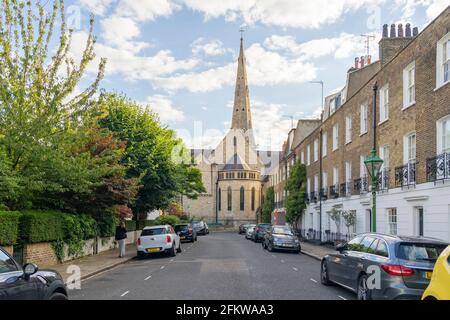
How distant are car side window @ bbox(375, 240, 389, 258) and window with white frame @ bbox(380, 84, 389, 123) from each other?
1267 centimetres

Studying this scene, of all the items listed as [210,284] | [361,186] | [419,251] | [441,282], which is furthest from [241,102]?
[441,282]

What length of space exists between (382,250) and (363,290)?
969 mm

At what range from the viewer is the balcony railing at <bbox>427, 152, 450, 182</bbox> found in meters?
14.5

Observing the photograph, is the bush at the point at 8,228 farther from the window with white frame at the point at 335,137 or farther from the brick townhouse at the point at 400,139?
the window with white frame at the point at 335,137

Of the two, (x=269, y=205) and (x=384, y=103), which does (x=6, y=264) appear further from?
(x=269, y=205)

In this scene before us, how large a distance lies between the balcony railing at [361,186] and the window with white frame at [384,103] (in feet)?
11.7

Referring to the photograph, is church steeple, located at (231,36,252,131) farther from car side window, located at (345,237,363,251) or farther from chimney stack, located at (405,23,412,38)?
car side window, located at (345,237,363,251)

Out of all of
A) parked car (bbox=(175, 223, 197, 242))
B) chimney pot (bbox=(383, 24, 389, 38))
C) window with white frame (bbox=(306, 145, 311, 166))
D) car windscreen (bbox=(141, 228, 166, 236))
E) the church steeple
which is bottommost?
parked car (bbox=(175, 223, 197, 242))

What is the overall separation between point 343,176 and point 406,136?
922 cm

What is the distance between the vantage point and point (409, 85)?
18.3 meters

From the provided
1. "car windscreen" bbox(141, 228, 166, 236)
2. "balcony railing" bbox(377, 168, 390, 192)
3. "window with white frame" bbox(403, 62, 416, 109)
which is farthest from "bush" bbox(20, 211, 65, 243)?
"window with white frame" bbox(403, 62, 416, 109)

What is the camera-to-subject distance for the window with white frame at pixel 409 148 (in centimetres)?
1791

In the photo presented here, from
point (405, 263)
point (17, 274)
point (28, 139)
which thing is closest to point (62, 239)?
point (28, 139)
